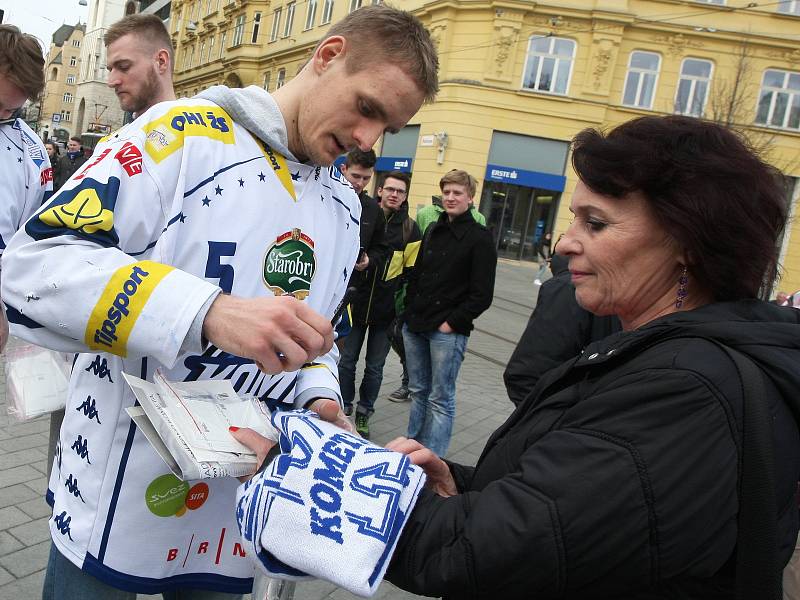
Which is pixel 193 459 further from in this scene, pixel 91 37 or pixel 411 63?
pixel 91 37

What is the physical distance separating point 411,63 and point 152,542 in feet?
4.14

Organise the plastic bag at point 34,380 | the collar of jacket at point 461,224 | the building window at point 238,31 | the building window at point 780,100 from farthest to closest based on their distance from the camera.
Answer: the building window at point 238,31 → the building window at point 780,100 → the collar of jacket at point 461,224 → the plastic bag at point 34,380

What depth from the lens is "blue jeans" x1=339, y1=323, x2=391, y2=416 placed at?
509cm

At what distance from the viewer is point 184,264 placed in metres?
1.35

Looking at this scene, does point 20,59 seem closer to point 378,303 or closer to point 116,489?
point 116,489

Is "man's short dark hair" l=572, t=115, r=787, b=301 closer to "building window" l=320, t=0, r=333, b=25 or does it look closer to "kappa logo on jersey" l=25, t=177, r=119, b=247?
"kappa logo on jersey" l=25, t=177, r=119, b=247

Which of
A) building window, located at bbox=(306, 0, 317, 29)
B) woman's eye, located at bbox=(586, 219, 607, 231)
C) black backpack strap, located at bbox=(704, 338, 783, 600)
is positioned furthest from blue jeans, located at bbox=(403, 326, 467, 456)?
building window, located at bbox=(306, 0, 317, 29)

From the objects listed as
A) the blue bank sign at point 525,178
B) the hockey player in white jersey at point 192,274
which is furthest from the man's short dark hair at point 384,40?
the blue bank sign at point 525,178

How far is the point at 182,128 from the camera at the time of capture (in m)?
1.35

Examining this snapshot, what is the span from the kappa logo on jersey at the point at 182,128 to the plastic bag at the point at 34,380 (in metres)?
1.08

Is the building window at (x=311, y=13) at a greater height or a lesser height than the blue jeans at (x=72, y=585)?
greater

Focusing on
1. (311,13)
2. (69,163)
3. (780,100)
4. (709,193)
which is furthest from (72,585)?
(311,13)

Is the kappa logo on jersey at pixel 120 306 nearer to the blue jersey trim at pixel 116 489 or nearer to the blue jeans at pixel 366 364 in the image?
the blue jersey trim at pixel 116 489

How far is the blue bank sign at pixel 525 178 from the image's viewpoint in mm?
20984
